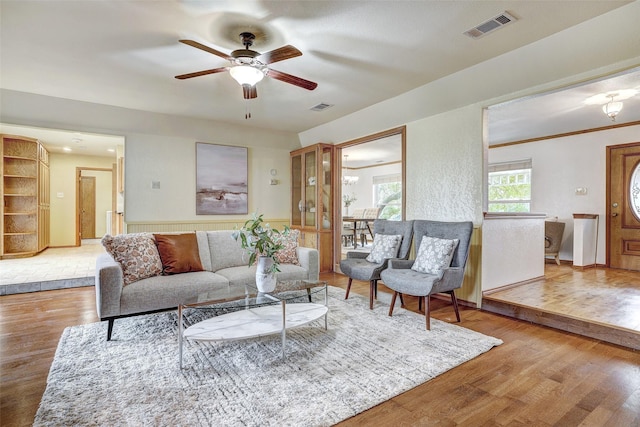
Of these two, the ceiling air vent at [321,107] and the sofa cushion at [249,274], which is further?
the ceiling air vent at [321,107]

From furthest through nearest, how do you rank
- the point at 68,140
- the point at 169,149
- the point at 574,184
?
the point at 68,140, the point at 574,184, the point at 169,149

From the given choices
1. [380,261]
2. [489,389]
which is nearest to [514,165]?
[380,261]

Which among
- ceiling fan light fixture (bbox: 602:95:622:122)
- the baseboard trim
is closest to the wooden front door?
ceiling fan light fixture (bbox: 602:95:622:122)

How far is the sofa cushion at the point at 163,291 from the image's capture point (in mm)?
2744

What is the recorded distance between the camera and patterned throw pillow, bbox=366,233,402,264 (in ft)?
12.7

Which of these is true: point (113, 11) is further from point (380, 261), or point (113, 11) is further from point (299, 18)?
point (380, 261)

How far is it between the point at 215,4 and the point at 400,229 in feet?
9.72

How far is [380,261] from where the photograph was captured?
12.7 feet

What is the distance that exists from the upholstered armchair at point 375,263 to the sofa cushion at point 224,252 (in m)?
1.22

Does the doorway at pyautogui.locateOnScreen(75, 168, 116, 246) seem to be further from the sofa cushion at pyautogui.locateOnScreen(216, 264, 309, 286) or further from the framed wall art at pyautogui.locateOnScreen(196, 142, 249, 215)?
the sofa cushion at pyautogui.locateOnScreen(216, 264, 309, 286)

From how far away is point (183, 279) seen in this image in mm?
3082

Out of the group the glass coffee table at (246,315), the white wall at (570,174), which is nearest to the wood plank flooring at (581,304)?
the white wall at (570,174)

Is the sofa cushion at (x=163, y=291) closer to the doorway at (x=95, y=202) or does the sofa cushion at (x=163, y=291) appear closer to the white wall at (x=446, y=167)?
the white wall at (x=446, y=167)

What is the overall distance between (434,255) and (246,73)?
2.53 metres
